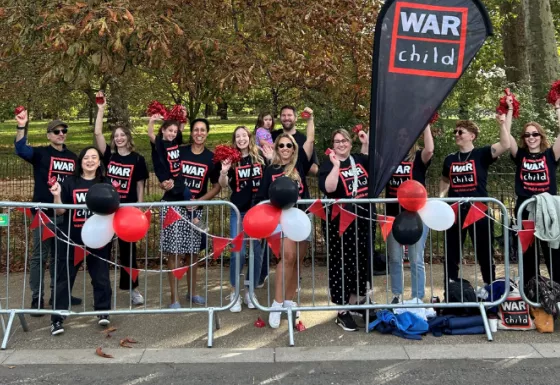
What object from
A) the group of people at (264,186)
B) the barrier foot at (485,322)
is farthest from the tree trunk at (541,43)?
the barrier foot at (485,322)

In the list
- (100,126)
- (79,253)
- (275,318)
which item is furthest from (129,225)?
(100,126)

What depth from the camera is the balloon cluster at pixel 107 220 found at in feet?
16.3

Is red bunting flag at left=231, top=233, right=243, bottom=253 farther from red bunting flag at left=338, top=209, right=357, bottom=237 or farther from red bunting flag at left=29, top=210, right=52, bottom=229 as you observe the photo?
red bunting flag at left=29, top=210, right=52, bottom=229

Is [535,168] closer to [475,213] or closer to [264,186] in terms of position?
[475,213]

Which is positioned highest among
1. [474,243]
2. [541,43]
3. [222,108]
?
[541,43]

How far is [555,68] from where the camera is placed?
1404 cm

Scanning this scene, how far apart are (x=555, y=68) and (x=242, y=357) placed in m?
12.3

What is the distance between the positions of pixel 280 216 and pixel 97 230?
1.61m

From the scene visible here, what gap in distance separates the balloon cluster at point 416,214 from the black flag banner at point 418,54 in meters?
0.53

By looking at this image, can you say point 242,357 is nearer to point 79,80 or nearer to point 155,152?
point 155,152

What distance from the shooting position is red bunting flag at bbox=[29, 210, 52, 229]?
5.41 m

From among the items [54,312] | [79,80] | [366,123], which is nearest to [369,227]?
[54,312]

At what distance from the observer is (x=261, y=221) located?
16.4 ft

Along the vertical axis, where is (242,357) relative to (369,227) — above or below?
below
